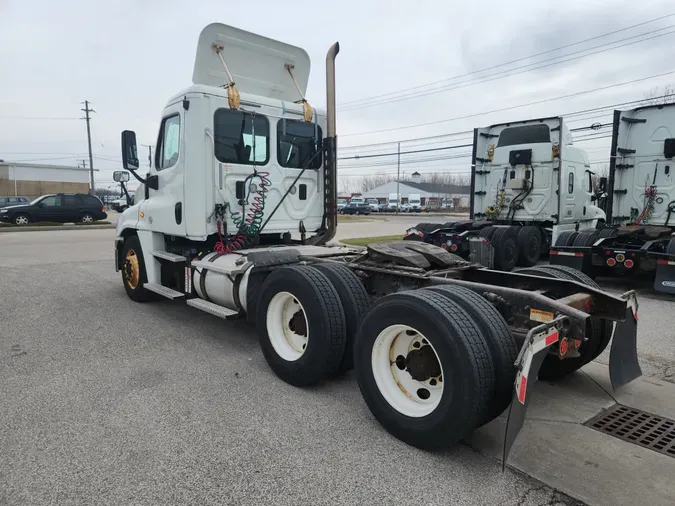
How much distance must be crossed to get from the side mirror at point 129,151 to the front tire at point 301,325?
2970mm

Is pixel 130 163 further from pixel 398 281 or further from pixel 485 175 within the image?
pixel 485 175

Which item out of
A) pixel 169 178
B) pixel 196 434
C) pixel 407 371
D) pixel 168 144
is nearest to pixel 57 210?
pixel 168 144

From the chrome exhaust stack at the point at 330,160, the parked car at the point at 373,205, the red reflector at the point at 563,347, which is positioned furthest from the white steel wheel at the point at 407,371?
the parked car at the point at 373,205

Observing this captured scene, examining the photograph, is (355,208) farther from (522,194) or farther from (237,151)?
(237,151)

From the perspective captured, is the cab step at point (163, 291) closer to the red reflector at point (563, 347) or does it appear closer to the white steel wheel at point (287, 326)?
the white steel wheel at point (287, 326)

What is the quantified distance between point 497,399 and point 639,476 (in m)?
0.91

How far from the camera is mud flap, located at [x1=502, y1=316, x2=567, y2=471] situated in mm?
2645

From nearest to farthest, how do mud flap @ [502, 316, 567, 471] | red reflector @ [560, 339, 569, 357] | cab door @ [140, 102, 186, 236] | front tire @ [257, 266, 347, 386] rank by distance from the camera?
mud flap @ [502, 316, 567, 471] → red reflector @ [560, 339, 569, 357] → front tire @ [257, 266, 347, 386] → cab door @ [140, 102, 186, 236]

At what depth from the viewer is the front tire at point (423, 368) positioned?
2861mm

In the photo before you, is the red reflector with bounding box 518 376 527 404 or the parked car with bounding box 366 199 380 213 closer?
the red reflector with bounding box 518 376 527 404

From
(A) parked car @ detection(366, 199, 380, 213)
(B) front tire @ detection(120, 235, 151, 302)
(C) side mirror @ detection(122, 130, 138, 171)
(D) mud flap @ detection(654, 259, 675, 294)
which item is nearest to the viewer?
(C) side mirror @ detection(122, 130, 138, 171)

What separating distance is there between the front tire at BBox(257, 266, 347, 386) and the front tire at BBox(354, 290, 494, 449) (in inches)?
18.6

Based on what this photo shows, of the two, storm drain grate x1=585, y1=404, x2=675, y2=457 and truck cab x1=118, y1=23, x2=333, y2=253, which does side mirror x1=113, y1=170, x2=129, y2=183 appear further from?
storm drain grate x1=585, y1=404, x2=675, y2=457

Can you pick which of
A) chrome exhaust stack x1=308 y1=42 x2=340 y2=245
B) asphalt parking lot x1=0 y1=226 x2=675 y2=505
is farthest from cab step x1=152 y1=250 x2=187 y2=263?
chrome exhaust stack x1=308 y1=42 x2=340 y2=245
